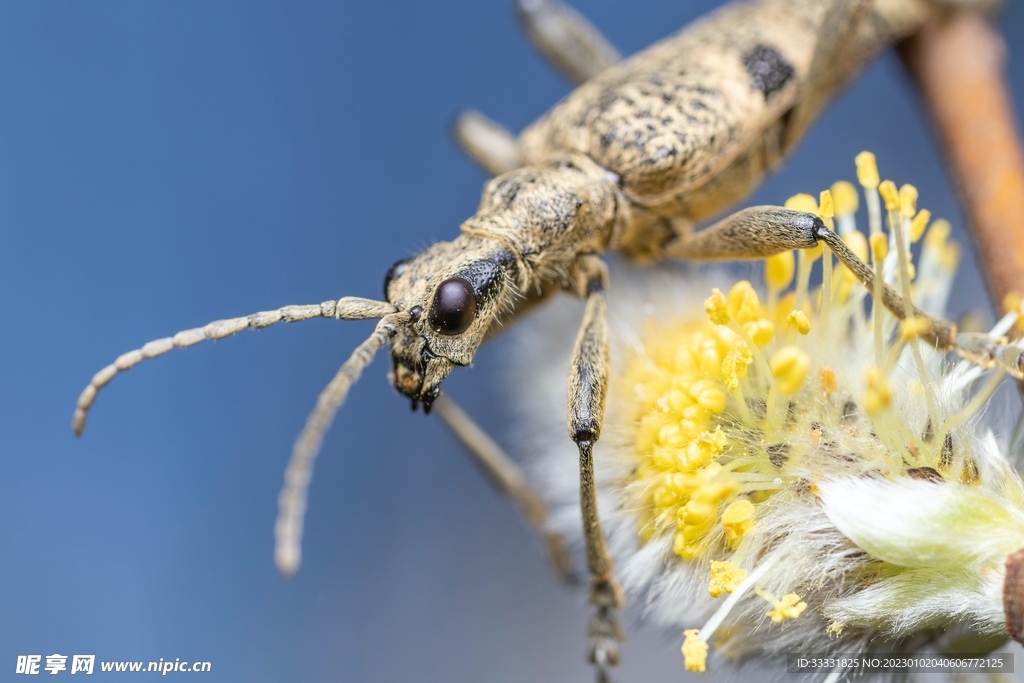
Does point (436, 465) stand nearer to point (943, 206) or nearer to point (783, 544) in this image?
→ point (783, 544)

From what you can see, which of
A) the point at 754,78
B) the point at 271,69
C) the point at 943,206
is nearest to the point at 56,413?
the point at 271,69

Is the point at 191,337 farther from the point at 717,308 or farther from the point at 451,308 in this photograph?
the point at 717,308

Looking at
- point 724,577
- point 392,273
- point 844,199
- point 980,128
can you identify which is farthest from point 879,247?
point 392,273

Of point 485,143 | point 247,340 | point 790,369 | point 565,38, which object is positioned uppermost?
point 565,38

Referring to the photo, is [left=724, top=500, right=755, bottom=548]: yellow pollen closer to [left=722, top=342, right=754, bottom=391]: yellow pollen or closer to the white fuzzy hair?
the white fuzzy hair

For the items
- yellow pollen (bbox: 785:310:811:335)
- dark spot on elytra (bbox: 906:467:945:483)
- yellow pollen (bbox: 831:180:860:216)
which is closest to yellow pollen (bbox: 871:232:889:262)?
yellow pollen (bbox: 785:310:811:335)

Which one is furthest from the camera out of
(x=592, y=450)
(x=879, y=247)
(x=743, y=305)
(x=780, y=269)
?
(x=780, y=269)

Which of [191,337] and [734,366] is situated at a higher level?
[191,337]
